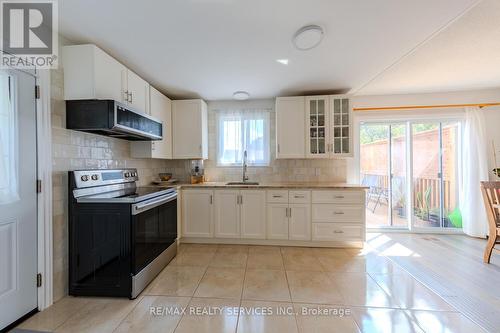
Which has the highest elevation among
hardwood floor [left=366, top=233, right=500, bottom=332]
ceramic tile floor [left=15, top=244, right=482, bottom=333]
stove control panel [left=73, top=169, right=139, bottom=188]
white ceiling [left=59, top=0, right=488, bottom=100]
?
white ceiling [left=59, top=0, right=488, bottom=100]

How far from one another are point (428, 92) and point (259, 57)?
122 inches

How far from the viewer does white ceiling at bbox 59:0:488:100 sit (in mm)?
1541

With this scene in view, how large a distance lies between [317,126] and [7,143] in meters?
3.31

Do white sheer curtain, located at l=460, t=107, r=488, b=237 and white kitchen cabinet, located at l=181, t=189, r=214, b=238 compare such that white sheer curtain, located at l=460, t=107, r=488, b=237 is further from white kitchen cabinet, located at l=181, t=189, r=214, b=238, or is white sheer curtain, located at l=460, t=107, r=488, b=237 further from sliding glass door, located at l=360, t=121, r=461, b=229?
white kitchen cabinet, located at l=181, t=189, r=214, b=238

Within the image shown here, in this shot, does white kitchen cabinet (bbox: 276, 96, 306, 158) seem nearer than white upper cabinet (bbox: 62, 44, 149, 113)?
No

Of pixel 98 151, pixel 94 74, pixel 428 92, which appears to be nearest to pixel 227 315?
pixel 98 151

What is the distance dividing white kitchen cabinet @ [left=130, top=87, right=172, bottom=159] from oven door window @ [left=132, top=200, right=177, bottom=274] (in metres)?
0.78

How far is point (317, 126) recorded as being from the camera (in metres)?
3.25

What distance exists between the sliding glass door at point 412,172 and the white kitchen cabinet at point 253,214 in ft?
6.46

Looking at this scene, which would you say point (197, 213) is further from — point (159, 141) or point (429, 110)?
point (429, 110)

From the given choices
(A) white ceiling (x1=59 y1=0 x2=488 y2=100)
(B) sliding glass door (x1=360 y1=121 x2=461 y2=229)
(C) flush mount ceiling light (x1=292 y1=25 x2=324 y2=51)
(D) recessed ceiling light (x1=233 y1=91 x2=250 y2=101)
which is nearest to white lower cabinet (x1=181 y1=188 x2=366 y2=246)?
(B) sliding glass door (x1=360 y1=121 x2=461 y2=229)

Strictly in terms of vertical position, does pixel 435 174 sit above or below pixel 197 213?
above

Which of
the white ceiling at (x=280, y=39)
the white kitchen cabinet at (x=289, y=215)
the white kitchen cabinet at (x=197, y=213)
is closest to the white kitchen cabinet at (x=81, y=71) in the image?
the white ceiling at (x=280, y=39)

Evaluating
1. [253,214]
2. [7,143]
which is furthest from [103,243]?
[253,214]
